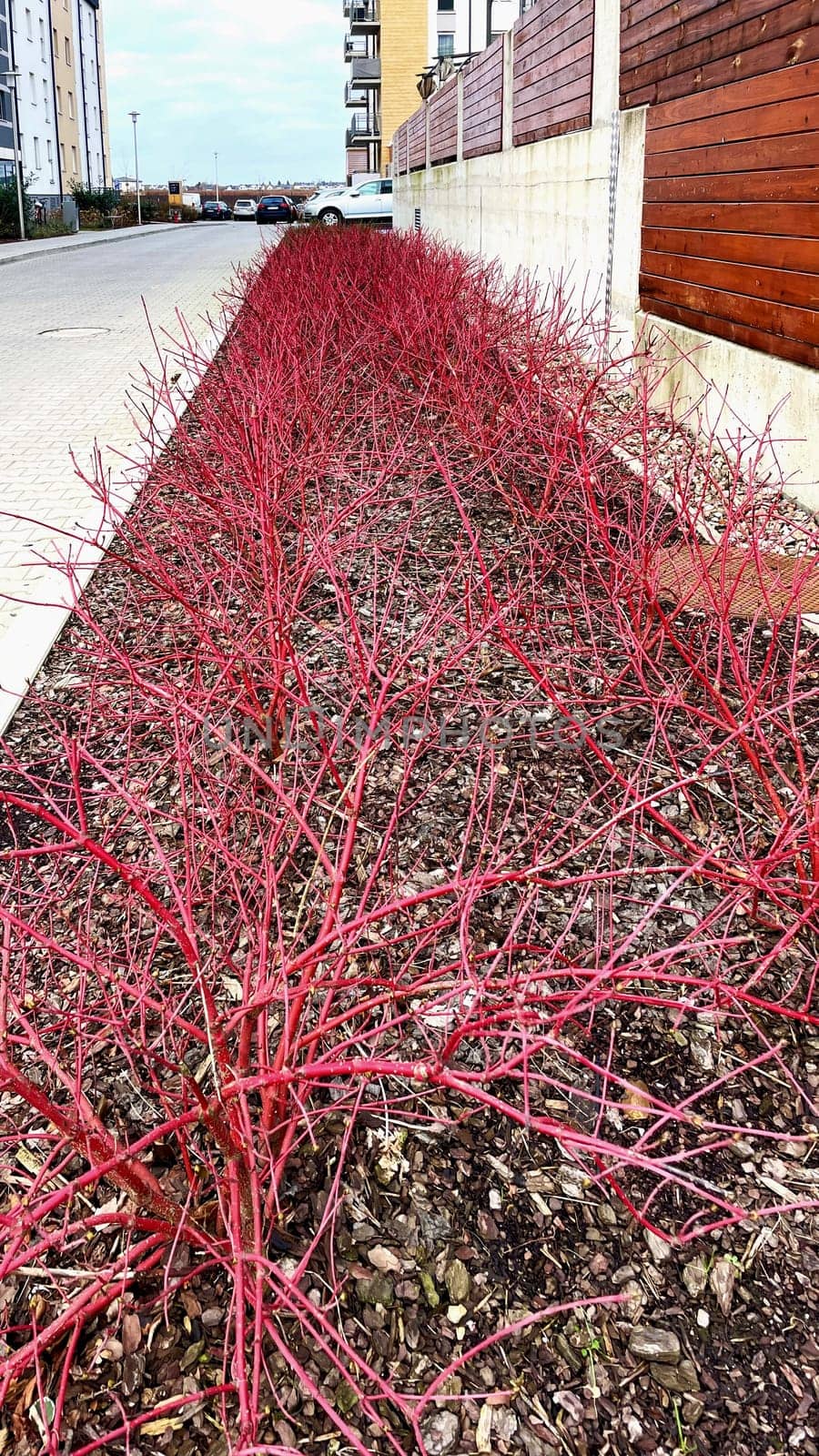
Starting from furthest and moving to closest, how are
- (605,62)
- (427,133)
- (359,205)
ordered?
(359,205) < (427,133) < (605,62)

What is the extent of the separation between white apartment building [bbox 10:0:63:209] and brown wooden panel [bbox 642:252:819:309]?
41880 mm

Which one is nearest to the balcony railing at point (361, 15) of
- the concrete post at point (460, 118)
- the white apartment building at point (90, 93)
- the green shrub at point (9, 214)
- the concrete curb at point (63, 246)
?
the white apartment building at point (90, 93)

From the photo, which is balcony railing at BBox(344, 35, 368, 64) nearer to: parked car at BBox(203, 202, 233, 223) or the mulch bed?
parked car at BBox(203, 202, 233, 223)

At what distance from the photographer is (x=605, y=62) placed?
8.30 m

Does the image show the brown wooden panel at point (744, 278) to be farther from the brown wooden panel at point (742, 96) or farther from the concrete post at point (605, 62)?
the concrete post at point (605, 62)

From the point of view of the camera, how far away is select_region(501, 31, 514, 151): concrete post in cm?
1246

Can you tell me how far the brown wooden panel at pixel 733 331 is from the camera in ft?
16.7

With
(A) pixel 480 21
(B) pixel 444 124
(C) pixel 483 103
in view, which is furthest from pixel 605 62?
(A) pixel 480 21

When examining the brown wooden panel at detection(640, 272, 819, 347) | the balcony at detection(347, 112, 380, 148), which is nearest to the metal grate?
the brown wooden panel at detection(640, 272, 819, 347)

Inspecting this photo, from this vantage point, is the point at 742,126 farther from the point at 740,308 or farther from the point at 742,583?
the point at 742,583

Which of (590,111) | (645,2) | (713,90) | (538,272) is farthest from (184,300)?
(713,90)

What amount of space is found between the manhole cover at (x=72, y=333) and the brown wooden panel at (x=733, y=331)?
8234 millimetres

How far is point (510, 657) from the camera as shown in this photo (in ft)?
13.7

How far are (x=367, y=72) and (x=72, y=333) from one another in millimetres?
49325
